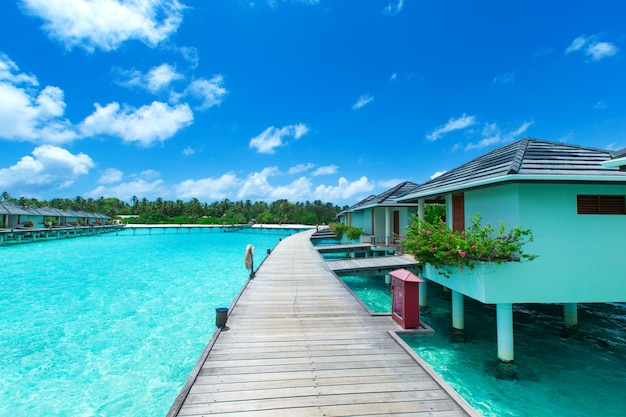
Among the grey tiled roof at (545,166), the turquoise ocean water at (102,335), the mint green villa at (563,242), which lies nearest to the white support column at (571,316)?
the mint green villa at (563,242)

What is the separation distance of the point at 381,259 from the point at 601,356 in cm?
737

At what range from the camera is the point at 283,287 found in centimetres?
998

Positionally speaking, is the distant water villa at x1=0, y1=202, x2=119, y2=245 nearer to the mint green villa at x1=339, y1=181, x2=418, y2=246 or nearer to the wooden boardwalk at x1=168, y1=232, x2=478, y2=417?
the mint green villa at x1=339, y1=181, x2=418, y2=246

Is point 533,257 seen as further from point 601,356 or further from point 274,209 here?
point 274,209

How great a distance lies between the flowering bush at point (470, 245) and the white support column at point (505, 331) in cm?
131

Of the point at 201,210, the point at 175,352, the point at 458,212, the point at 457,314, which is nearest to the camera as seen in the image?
the point at 175,352

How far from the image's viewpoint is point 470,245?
22.4 ft

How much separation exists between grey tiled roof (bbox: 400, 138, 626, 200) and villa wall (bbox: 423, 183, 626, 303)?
41cm

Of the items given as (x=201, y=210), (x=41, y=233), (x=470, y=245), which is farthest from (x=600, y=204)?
(x=201, y=210)

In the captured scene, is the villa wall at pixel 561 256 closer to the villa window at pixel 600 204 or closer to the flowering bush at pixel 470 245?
the villa window at pixel 600 204

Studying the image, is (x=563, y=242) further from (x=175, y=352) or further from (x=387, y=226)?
(x=387, y=226)

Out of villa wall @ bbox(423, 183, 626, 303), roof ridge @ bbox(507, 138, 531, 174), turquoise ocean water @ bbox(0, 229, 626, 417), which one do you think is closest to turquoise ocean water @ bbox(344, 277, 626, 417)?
turquoise ocean water @ bbox(0, 229, 626, 417)

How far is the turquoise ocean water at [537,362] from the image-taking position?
606 centimetres

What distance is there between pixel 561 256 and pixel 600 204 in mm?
1579
